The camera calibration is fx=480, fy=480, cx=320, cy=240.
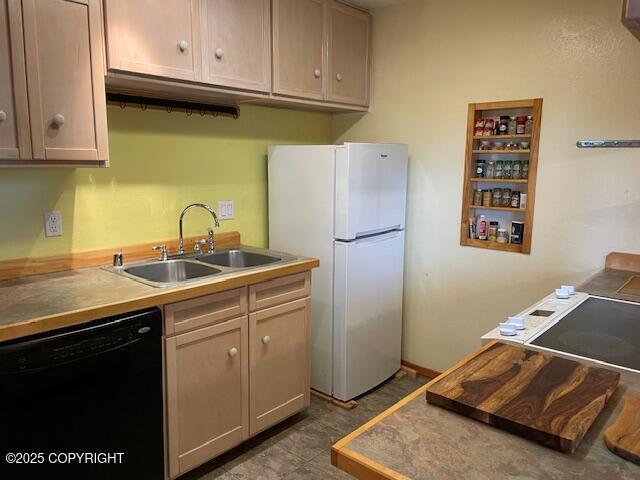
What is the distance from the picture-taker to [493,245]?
9.25 ft

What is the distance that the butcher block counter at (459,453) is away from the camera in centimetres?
84

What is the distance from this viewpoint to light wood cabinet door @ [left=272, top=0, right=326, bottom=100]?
2.57m

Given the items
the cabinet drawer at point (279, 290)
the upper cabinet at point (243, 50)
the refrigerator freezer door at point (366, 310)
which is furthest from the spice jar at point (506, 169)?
the cabinet drawer at point (279, 290)

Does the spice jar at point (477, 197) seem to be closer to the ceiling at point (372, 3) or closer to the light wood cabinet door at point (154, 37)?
the ceiling at point (372, 3)

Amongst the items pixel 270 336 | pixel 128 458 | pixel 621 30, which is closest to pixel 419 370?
pixel 270 336

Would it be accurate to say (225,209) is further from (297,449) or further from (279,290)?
(297,449)

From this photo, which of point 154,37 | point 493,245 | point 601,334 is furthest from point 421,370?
point 154,37

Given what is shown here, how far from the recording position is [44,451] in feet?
5.29

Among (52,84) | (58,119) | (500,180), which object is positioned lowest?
(500,180)

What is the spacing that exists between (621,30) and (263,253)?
2.09 metres

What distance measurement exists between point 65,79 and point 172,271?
1023mm

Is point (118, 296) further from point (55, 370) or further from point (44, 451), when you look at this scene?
point (44, 451)

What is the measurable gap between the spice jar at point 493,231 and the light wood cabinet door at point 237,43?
59.7 inches

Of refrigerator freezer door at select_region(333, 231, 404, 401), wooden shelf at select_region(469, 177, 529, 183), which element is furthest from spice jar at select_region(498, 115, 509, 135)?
refrigerator freezer door at select_region(333, 231, 404, 401)
